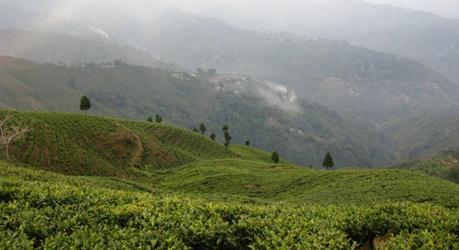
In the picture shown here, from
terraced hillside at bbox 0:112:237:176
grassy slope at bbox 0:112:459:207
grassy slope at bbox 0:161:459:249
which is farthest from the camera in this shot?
terraced hillside at bbox 0:112:237:176

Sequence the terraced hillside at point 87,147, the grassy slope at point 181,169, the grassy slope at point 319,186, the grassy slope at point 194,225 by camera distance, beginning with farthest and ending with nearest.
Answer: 1. the terraced hillside at point 87,147
2. the grassy slope at point 181,169
3. the grassy slope at point 319,186
4. the grassy slope at point 194,225

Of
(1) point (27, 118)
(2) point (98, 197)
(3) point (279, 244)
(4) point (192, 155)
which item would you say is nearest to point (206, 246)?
(3) point (279, 244)

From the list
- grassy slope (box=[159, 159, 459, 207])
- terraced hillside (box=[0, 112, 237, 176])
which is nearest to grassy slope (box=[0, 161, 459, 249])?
grassy slope (box=[159, 159, 459, 207])

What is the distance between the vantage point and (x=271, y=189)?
2253 inches

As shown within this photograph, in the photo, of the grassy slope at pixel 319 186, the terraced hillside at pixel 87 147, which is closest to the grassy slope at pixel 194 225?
the grassy slope at pixel 319 186

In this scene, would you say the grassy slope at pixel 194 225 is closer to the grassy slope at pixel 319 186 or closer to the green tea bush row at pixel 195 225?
the green tea bush row at pixel 195 225

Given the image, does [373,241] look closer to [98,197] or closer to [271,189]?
[98,197]

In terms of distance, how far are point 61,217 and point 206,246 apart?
569 cm

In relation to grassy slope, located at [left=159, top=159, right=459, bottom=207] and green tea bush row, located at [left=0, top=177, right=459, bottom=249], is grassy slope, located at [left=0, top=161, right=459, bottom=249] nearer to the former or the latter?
green tea bush row, located at [left=0, top=177, right=459, bottom=249]

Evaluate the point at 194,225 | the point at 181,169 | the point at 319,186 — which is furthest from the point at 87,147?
the point at 194,225

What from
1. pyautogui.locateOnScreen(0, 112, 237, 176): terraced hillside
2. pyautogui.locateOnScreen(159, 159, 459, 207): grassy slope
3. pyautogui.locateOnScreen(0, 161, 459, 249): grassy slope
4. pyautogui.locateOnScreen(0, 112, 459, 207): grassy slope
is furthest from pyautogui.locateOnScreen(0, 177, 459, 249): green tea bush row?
pyautogui.locateOnScreen(0, 112, 237, 176): terraced hillside

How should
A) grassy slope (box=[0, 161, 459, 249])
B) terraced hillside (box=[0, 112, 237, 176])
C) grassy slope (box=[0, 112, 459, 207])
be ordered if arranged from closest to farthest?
grassy slope (box=[0, 161, 459, 249]) < grassy slope (box=[0, 112, 459, 207]) < terraced hillside (box=[0, 112, 237, 176])

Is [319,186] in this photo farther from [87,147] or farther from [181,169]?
[87,147]

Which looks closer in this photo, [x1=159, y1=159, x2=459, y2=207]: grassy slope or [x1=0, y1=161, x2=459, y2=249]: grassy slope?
[x1=0, y1=161, x2=459, y2=249]: grassy slope
